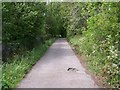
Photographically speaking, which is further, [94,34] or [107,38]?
[94,34]

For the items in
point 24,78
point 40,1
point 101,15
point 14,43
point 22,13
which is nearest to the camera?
point 24,78

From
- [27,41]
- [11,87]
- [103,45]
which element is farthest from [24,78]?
[27,41]

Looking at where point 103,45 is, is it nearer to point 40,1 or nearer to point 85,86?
point 85,86

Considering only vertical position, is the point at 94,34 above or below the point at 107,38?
below

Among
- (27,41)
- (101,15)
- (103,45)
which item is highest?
(101,15)

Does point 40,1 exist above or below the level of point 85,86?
above

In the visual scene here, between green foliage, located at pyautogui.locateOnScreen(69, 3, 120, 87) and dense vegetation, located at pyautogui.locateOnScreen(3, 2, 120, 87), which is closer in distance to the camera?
green foliage, located at pyautogui.locateOnScreen(69, 3, 120, 87)

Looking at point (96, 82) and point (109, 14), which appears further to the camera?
point (109, 14)

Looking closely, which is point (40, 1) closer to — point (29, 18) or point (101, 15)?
point (29, 18)

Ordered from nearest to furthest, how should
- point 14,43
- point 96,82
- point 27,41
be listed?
point 96,82 < point 14,43 < point 27,41

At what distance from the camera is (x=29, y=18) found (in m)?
18.1

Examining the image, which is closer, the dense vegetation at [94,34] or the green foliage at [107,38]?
the green foliage at [107,38]

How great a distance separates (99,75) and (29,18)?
8.51 m

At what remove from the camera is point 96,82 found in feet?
32.9
